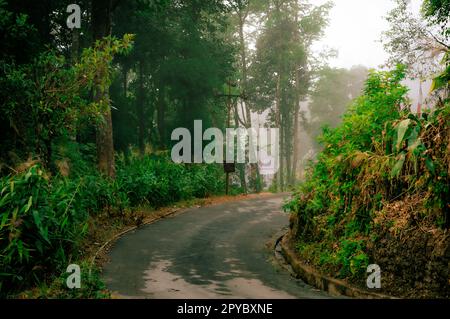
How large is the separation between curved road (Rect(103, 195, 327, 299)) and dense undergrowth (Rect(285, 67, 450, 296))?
44.0 inches

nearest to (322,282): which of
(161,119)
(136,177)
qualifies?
(136,177)

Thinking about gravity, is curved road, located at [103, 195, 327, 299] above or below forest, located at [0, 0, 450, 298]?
below

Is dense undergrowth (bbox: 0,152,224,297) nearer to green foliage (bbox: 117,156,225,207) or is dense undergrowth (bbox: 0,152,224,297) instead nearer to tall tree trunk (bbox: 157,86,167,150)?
green foliage (bbox: 117,156,225,207)

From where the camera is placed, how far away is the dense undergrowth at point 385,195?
6.36 metres

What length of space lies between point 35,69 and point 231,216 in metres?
8.15

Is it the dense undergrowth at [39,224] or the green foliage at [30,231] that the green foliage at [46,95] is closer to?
the dense undergrowth at [39,224]

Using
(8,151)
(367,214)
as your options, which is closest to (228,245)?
(367,214)

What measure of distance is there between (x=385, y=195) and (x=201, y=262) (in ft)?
13.7

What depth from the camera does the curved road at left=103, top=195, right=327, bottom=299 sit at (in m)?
7.12

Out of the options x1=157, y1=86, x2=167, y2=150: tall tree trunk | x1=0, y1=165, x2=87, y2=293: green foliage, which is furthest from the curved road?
x1=157, y1=86, x2=167, y2=150: tall tree trunk

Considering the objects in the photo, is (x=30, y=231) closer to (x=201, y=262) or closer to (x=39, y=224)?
(x=39, y=224)

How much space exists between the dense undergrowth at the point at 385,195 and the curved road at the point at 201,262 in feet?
3.67

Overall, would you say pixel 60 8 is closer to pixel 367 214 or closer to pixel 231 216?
pixel 231 216

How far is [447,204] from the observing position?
6297 millimetres
